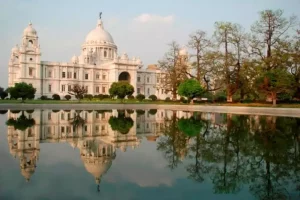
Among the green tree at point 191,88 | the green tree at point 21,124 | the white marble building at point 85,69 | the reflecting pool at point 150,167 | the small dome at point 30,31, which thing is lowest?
the reflecting pool at point 150,167

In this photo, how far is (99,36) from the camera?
78.2m

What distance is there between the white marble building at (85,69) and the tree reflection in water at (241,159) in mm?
41419

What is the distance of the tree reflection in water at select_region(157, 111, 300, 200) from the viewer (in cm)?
612

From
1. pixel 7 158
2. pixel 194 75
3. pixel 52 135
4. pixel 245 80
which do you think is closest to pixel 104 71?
pixel 194 75

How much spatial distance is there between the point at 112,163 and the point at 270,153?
463 cm

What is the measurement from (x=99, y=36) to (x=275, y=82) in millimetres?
55066

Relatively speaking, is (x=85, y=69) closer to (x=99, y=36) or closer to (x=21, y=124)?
(x=99, y=36)

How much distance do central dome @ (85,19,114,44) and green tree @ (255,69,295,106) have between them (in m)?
52.0

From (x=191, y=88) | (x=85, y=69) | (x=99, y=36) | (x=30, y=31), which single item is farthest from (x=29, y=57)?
(x=191, y=88)

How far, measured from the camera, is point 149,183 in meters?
6.20

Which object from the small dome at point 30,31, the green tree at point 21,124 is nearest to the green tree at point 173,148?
the green tree at point 21,124

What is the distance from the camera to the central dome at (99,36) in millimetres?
77812

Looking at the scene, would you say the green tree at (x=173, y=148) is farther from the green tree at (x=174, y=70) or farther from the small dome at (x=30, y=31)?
the small dome at (x=30, y=31)

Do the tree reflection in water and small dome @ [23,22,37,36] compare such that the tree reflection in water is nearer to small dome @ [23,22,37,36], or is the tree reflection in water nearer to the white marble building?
the white marble building
